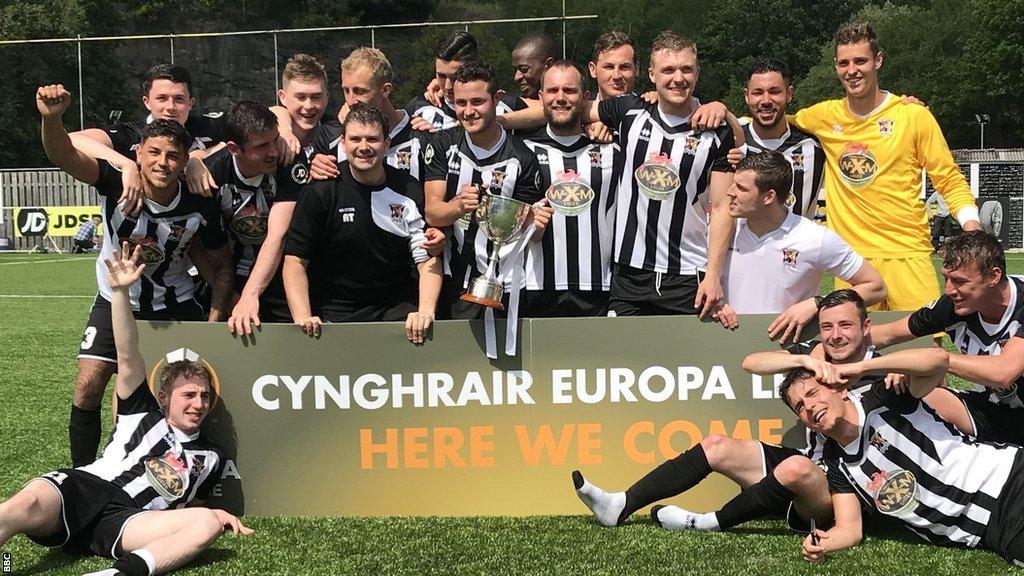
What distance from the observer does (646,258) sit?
4.68 m

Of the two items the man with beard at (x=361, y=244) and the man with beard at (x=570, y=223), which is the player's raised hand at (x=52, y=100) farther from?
the man with beard at (x=570, y=223)

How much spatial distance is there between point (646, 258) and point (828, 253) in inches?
31.6

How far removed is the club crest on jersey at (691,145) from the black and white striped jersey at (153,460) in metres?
2.41

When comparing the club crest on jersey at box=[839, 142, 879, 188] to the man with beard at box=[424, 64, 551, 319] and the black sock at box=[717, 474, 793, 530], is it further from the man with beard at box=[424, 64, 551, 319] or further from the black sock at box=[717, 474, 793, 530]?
the black sock at box=[717, 474, 793, 530]

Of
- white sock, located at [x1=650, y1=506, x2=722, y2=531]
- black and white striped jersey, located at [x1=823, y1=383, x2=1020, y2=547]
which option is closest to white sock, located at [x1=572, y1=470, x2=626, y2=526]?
white sock, located at [x1=650, y1=506, x2=722, y2=531]

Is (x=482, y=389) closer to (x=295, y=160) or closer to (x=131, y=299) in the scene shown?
(x=295, y=160)

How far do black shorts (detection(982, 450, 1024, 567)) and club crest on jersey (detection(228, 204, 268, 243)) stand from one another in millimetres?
3207

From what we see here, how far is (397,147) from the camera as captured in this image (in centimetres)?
489

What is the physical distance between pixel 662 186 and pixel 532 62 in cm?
164

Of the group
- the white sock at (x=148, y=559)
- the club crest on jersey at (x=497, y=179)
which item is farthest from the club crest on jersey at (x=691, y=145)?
the white sock at (x=148, y=559)

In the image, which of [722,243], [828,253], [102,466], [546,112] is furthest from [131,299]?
[828,253]

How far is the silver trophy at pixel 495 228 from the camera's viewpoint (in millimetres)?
4031

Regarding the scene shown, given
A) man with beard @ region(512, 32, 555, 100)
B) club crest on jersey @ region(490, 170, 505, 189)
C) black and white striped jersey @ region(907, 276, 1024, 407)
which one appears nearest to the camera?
black and white striped jersey @ region(907, 276, 1024, 407)

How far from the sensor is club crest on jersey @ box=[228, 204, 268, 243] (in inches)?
181
